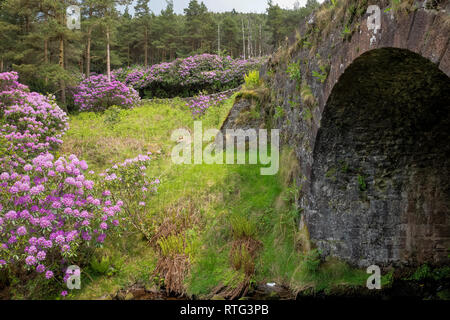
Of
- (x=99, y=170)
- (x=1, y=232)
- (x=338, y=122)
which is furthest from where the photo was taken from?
(x=99, y=170)

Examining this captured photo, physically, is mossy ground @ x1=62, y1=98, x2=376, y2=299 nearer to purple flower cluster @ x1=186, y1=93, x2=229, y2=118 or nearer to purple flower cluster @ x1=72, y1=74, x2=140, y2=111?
purple flower cluster @ x1=186, y1=93, x2=229, y2=118

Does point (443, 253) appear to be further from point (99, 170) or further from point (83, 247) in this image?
point (99, 170)

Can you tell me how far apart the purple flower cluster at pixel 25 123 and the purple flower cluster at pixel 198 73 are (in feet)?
Result: 23.3

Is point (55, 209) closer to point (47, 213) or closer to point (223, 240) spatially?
point (47, 213)

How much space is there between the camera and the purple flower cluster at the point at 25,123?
728cm

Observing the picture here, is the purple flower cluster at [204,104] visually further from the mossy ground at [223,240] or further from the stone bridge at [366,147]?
the stone bridge at [366,147]

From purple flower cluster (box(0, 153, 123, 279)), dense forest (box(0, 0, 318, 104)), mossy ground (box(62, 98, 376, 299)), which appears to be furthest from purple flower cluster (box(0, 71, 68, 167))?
dense forest (box(0, 0, 318, 104))

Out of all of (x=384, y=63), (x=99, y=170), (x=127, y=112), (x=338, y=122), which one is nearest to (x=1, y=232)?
(x=99, y=170)

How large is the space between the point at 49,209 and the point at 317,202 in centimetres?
443

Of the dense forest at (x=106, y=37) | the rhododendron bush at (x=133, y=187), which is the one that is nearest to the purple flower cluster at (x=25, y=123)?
the rhododendron bush at (x=133, y=187)

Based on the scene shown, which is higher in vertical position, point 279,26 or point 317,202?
point 279,26

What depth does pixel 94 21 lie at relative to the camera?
50.7 ft

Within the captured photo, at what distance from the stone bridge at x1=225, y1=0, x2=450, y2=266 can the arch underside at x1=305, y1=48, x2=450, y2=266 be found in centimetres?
1

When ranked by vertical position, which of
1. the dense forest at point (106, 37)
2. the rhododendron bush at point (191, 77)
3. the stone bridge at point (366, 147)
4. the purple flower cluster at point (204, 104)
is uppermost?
the dense forest at point (106, 37)
